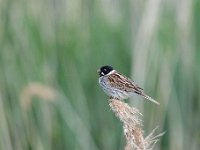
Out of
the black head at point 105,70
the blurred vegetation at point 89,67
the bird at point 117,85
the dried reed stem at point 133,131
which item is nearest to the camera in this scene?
the dried reed stem at point 133,131

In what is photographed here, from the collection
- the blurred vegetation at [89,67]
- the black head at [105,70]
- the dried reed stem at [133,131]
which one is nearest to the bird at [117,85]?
the black head at [105,70]

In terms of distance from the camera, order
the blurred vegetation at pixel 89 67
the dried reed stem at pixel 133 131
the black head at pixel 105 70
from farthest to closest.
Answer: the blurred vegetation at pixel 89 67, the black head at pixel 105 70, the dried reed stem at pixel 133 131

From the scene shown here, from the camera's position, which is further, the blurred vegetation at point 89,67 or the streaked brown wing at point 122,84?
the blurred vegetation at point 89,67

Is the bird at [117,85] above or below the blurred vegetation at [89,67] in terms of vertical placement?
above

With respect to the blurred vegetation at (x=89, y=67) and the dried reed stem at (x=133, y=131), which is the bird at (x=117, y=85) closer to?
the dried reed stem at (x=133, y=131)

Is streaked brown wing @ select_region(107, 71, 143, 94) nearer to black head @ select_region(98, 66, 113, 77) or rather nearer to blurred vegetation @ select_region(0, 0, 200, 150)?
black head @ select_region(98, 66, 113, 77)

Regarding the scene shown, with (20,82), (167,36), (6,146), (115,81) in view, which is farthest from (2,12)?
(115,81)

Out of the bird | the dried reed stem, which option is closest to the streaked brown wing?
the bird
